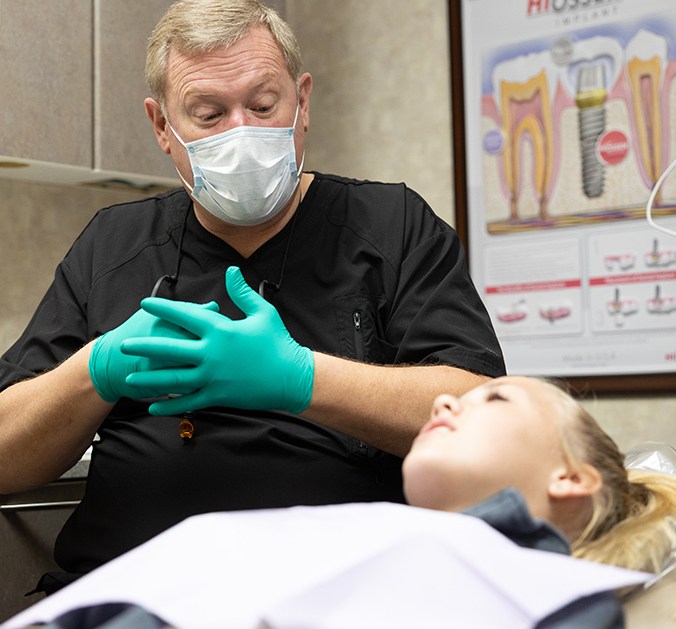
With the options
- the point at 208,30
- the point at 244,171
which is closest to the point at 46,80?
the point at 208,30

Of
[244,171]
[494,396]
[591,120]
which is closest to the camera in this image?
[494,396]

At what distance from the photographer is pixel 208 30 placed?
1.71 m

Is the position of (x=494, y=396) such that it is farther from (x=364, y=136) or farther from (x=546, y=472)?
(x=364, y=136)

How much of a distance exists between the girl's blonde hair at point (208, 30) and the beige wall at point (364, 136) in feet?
3.40

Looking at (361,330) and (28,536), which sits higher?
(361,330)

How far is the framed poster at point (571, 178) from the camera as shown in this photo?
8.71 feet

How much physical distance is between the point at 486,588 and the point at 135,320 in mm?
711

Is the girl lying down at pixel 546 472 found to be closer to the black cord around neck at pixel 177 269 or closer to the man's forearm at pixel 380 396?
the man's forearm at pixel 380 396

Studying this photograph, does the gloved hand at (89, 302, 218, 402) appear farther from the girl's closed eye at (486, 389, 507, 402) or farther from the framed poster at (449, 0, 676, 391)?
the framed poster at (449, 0, 676, 391)

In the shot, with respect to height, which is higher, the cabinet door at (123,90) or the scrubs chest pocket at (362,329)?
the cabinet door at (123,90)

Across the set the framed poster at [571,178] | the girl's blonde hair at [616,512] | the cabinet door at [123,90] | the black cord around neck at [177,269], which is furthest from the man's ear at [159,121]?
the framed poster at [571,178]

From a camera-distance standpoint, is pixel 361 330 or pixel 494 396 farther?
pixel 361 330

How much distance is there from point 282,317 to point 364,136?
1.63 metres

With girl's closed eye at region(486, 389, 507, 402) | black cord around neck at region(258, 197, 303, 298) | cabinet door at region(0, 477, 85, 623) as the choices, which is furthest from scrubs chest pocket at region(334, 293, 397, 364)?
cabinet door at region(0, 477, 85, 623)
